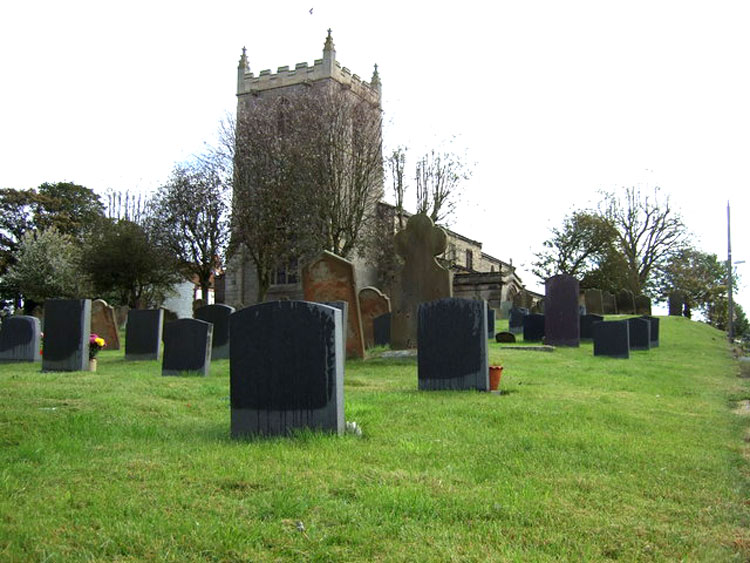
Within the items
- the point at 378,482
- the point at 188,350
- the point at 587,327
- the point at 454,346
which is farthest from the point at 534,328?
the point at 378,482

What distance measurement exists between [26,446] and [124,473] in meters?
1.13

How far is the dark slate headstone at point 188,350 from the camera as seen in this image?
11.1 m

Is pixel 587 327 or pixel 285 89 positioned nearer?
pixel 587 327

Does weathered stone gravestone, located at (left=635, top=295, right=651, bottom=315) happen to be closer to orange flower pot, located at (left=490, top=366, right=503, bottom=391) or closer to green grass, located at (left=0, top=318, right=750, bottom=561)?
orange flower pot, located at (left=490, top=366, right=503, bottom=391)

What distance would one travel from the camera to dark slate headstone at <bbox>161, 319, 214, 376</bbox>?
11148mm

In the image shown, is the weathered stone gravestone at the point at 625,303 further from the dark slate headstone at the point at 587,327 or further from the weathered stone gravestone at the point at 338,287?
the weathered stone gravestone at the point at 338,287

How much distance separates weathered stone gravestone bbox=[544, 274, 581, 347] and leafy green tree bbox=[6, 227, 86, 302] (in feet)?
88.8

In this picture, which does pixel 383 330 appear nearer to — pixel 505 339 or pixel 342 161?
pixel 505 339

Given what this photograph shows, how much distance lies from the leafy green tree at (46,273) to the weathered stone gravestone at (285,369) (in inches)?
1346

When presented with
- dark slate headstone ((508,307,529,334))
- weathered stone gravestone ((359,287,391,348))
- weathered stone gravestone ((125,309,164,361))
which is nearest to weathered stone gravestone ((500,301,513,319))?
dark slate headstone ((508,307,529,334))

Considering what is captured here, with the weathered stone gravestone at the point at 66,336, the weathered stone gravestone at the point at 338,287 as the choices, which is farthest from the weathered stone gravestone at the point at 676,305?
the weathered stone gravestone at the point at 66,336

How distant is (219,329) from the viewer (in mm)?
14711

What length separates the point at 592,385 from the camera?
33.8 ft

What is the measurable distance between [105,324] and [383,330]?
26.2 feet
